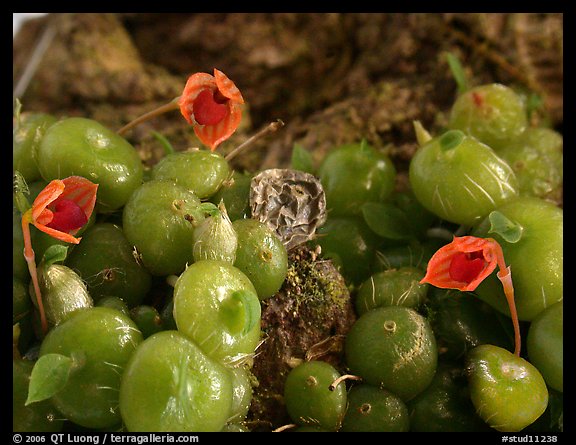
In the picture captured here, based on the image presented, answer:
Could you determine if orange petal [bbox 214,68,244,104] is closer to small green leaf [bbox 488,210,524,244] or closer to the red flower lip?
the red flower lip

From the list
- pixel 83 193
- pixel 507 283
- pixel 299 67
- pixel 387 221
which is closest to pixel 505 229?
pixel 507 283

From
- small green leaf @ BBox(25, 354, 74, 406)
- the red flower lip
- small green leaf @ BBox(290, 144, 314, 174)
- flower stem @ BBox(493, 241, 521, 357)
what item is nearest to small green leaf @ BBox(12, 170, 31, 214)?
the red flower lip

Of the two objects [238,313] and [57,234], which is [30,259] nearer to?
[57,234]

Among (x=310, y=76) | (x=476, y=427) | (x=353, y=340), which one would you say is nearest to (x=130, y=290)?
(x=353, y=340)

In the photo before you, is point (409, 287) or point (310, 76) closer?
point (409, 287)

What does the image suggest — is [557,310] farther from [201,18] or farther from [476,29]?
[201,18]

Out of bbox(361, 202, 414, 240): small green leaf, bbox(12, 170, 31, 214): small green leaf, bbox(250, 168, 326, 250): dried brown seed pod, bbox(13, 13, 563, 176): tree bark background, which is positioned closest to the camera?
bbox(12, 170, 31, 214): small green leaf

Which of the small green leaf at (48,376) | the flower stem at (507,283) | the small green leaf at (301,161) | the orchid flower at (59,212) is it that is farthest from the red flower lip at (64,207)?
the flower stem at (507,283)

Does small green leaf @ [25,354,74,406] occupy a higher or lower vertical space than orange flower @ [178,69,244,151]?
lower
